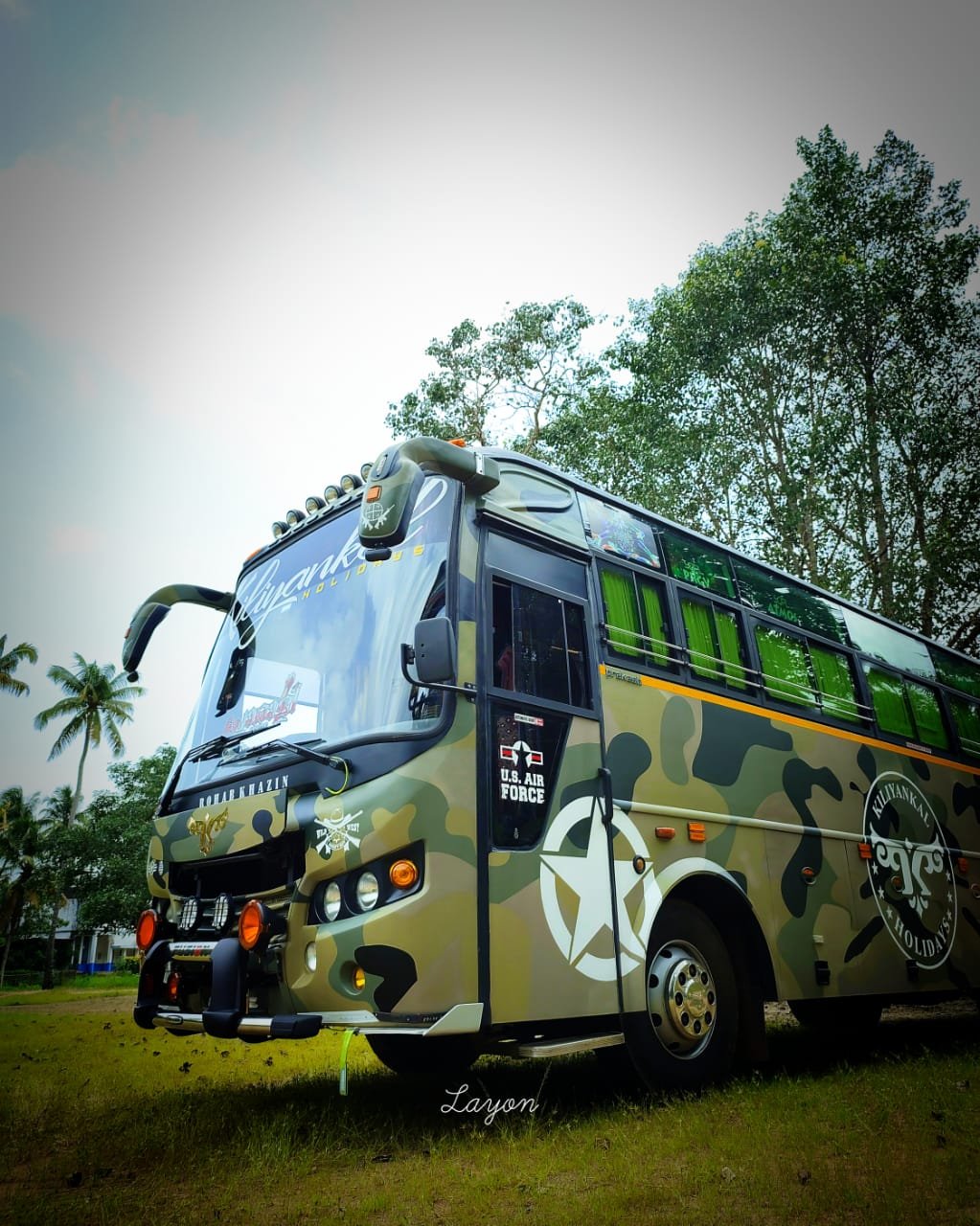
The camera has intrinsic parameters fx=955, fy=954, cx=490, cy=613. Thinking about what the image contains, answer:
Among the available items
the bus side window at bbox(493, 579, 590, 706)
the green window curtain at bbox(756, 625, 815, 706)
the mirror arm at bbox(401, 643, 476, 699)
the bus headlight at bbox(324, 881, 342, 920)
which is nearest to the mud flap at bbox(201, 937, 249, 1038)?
the bus headlight at bbox(324, 881, 342, 920)

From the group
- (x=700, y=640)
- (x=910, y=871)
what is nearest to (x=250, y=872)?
(x=700, y=640)

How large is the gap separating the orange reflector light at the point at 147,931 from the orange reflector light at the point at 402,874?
177 cm

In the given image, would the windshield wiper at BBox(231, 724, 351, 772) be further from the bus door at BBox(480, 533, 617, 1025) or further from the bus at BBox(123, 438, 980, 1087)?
the bus door at BBox(480, 533, 617, 1025)

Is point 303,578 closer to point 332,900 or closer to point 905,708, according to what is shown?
point 332,900

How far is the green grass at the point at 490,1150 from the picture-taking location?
12.1ft

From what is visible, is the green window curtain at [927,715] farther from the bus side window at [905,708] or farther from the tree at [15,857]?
the tree at [15,857]

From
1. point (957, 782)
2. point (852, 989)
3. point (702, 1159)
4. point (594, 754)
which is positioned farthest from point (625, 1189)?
point (957, 782)

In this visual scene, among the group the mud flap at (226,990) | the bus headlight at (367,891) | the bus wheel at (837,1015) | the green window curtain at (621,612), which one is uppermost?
the green window curtain at (621,612)

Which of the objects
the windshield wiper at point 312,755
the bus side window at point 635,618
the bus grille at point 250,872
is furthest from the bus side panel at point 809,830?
the bus grille at point 250,872

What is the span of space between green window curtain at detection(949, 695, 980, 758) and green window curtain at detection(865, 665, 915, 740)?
1.25m

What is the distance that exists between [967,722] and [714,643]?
195 inches

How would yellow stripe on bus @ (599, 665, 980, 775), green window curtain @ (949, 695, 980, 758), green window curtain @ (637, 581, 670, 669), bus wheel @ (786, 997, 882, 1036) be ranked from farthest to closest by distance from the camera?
green window curtain @ (949, 695, 980, 758) < bus wheel @ (786, 997, 882, 1036) < green window curtain @ (637, 581, 670, 669) < yellow stripe on bus @ (599, 665, 980, 775)

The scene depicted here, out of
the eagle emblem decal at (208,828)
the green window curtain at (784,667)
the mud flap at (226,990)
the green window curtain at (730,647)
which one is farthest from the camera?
the green window curtain at (784,667)

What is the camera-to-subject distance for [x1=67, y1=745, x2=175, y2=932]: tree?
3475 cm
